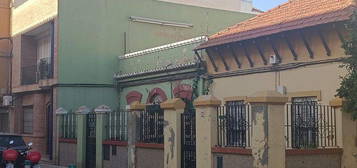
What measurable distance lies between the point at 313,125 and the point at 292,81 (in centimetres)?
Answer: 252

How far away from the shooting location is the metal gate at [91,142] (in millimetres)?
18391

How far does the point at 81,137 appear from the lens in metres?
18.8

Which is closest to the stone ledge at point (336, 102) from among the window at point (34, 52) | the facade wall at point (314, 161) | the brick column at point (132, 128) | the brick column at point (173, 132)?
the facade wall at point (314, 161)

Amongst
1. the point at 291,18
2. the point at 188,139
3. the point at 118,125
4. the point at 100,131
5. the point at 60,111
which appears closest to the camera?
the point at 188,139

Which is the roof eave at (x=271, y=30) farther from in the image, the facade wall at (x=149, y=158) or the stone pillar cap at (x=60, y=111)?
the stone pillar cap at (x=60, y=111)

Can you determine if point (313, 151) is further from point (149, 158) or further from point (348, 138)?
point (149, 158)

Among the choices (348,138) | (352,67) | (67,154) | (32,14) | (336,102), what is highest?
(32,14)

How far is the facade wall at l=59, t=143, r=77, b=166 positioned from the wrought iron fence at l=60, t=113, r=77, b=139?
39 centimetres

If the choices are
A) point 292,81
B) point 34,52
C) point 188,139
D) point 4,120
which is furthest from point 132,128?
point 4,120

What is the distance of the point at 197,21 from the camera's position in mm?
26078

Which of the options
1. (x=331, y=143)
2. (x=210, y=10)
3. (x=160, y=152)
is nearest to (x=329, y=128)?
(x=331, y=143)

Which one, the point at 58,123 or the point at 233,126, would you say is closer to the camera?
the point at 233,126

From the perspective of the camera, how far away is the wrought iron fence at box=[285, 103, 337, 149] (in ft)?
41.9

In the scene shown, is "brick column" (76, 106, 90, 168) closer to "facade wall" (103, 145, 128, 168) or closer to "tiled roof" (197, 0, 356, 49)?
"facade wall" (103, 145, 128, 168)
